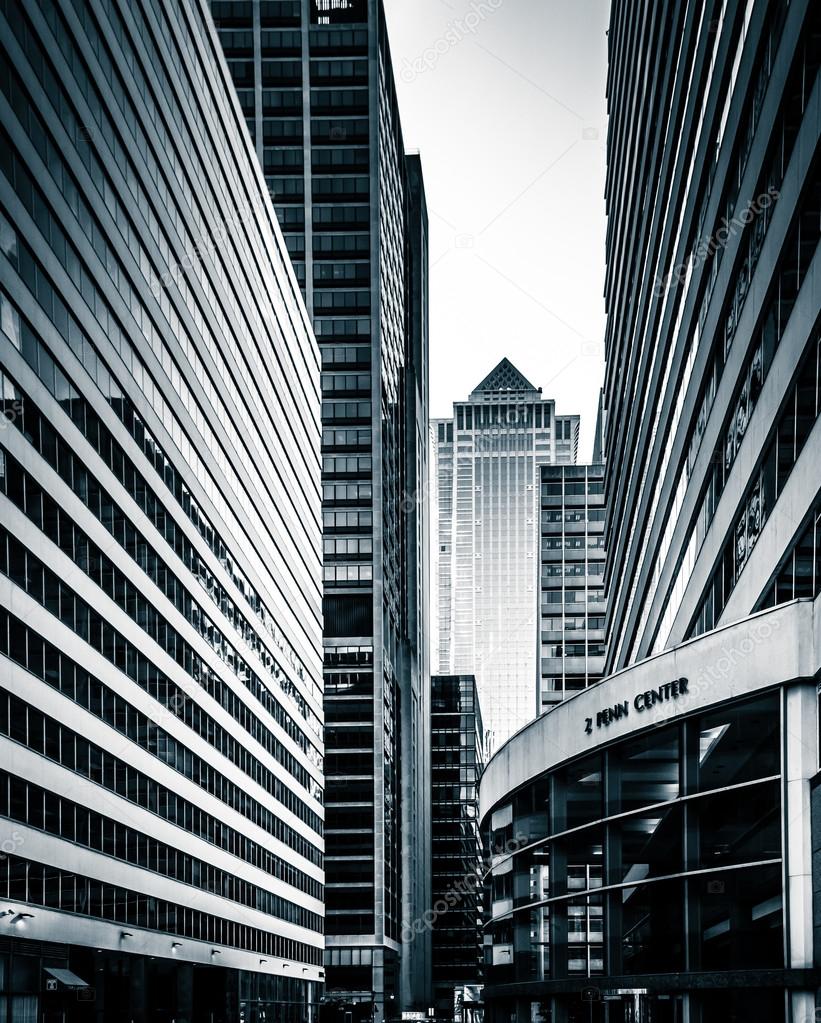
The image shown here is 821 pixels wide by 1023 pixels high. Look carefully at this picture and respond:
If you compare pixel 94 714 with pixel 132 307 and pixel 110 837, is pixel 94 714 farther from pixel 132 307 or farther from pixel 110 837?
pixel 132 307

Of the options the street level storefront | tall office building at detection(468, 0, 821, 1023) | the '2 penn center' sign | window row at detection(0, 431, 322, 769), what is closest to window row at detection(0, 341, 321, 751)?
window row at detection(0, 431, 322, 769)

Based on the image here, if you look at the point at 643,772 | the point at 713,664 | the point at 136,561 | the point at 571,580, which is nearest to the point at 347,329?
the point at 571,580

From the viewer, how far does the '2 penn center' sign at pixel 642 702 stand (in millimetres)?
29359

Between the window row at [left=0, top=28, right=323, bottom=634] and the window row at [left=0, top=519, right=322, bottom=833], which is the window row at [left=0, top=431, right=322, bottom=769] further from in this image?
the window row at [left=0, top=28, right=323, bottom=634]

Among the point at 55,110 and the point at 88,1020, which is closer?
the point at 55,110

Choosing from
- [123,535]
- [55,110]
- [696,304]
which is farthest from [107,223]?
[696,304]

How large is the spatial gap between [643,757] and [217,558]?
39.7 m

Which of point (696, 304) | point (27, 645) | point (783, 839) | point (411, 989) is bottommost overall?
point (411, 989)

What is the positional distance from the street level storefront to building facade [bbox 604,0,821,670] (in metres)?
2.96

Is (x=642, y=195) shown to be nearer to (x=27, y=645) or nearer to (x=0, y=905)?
(x=27, y=645)

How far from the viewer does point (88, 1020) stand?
160 feet

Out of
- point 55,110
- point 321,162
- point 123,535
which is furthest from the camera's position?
point 321,162

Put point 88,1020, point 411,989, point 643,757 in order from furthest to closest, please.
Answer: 1. point 411,989
2. point 88,1020
3. point 643,757

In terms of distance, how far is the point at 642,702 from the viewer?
103ft
